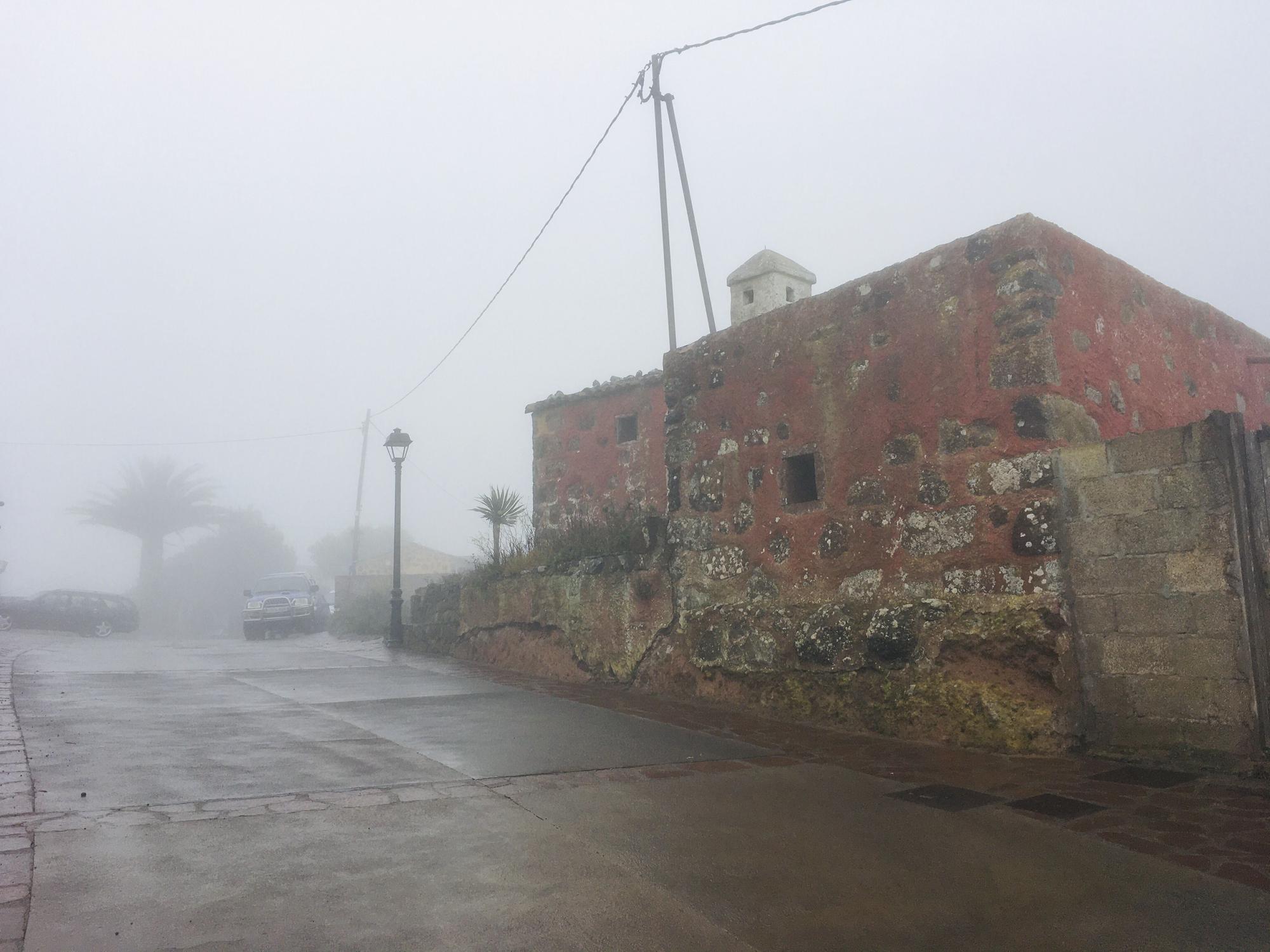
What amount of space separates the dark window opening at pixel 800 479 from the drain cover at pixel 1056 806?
116 inches

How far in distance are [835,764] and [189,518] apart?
3915 cm

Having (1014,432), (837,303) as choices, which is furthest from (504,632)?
(1014,432)

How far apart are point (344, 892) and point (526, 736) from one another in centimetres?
288

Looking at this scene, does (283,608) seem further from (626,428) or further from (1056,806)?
(1056,806)

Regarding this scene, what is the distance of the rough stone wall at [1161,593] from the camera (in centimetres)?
447

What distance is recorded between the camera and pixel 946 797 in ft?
13.9

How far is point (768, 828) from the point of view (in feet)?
12.1

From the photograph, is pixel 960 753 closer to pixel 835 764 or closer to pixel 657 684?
pixel 835 764

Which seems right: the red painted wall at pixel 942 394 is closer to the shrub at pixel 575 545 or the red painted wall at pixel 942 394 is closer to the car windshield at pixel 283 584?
the shrub at pixel 575 545

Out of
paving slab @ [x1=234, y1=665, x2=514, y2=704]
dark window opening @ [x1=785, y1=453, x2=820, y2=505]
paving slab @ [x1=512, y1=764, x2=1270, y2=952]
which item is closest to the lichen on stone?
dark window opening @ [x1=785, y1=453, x2=820, y2=505]

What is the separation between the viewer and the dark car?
21984 millimetres

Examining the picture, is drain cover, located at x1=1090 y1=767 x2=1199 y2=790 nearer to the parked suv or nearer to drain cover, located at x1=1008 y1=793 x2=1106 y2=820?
drain cover, located at x1=1008 y1=793 x2=1106 y2=820

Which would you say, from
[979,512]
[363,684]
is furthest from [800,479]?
[363,684]

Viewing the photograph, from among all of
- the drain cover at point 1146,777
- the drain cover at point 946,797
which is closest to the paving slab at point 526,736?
the drain cover at point 946,797
